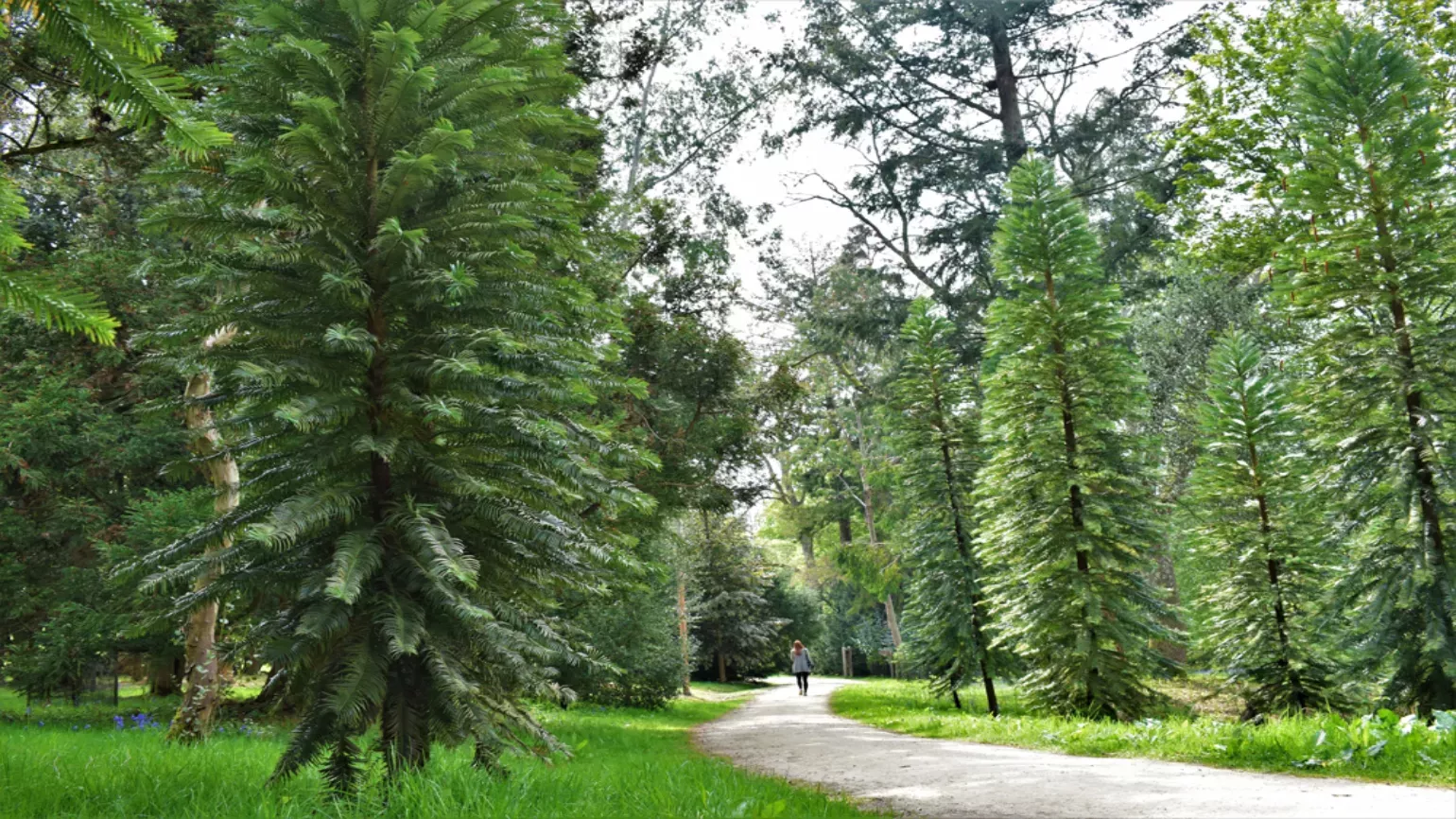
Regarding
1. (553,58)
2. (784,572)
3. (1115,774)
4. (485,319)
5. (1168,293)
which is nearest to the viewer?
(485,319)

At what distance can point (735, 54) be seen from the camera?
21.8 m

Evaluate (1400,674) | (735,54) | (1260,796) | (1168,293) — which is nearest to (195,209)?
(1260,796)

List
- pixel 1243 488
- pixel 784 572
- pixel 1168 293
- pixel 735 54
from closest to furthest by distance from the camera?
pixel 1243 488 < pixel 735 54 < pixel 1168 293 < pixel 784 572

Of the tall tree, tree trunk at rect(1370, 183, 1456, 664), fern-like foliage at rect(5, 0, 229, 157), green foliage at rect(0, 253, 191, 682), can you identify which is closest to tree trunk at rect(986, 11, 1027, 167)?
the tall tree

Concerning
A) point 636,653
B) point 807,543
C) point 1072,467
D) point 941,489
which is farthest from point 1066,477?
point 807,543

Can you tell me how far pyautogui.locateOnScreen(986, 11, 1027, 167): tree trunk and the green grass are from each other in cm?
1907

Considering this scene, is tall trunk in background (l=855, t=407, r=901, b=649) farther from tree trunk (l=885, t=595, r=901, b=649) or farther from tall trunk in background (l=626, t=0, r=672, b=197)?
tall trunk in background (l=626, t=0, r=672, b=197)

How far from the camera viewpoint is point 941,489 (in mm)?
→ 16297

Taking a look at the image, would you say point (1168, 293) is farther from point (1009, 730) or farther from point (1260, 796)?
point (1260, 796)

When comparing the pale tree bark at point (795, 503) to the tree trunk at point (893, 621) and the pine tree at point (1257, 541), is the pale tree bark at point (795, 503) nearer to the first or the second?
the tree trunk at point (893, 621)

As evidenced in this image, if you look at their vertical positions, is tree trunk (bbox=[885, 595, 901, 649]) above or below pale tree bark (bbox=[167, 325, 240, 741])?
below

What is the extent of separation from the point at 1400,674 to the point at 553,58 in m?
9.65

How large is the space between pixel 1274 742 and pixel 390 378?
709cm

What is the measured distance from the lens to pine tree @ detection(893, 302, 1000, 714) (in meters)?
15.9
